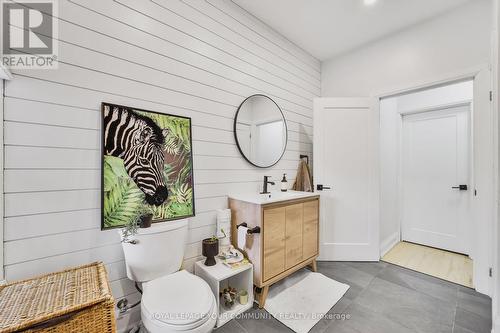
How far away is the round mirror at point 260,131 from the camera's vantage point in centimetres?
228

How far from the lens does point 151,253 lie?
1428mm

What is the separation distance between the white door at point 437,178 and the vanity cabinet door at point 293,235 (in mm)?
2305

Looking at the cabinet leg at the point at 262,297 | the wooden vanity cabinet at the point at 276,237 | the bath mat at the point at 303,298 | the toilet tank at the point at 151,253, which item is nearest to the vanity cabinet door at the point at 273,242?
the wooden vanity cabinet at the point at 276,237

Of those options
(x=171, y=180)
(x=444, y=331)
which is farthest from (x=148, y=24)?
(x=444, y=331)

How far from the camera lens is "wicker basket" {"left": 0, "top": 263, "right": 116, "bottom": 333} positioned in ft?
2.90

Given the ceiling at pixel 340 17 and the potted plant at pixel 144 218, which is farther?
the ceiling at pixel 340 17

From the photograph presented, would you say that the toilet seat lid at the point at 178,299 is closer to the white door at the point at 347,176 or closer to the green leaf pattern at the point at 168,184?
the green leaf pattern at the point at 168,184

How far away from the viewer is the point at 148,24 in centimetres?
168

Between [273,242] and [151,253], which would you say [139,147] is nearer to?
[151,253]

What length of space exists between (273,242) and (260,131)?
1.21 meters

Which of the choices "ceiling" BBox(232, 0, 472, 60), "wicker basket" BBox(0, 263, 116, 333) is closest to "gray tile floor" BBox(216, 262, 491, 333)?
"wicker basket" BBox(0, 263, 116, 333)

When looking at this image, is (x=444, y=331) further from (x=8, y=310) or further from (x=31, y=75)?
(x=31, y=75)

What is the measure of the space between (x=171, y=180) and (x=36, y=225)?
82cm

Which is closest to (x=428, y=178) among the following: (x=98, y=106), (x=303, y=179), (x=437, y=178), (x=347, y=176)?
(x=437, y=178)
